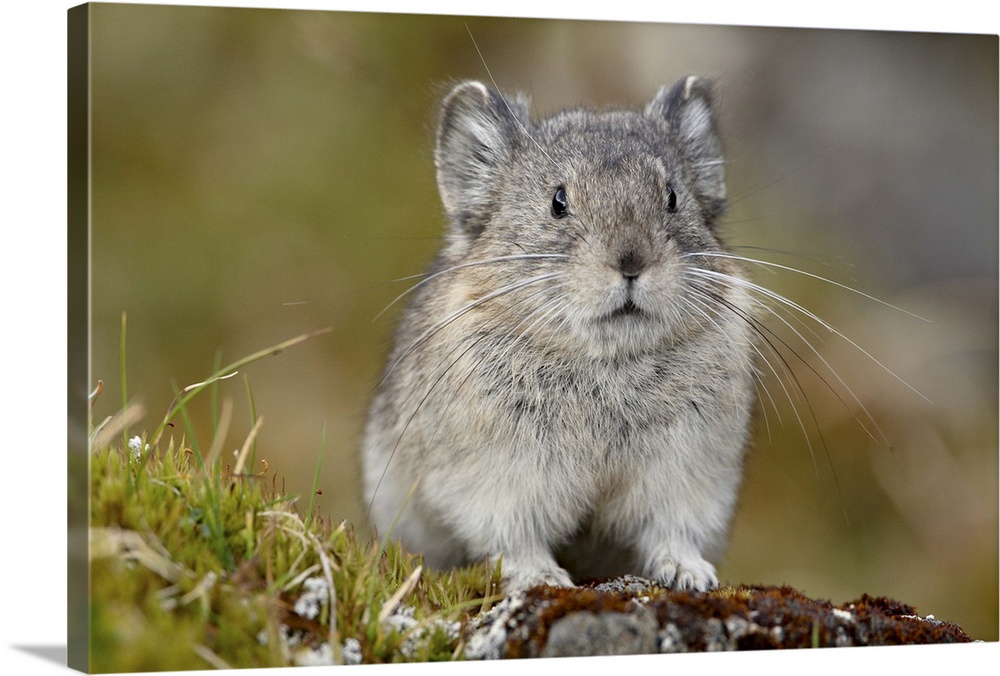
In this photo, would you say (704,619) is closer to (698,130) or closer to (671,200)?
(671,200)

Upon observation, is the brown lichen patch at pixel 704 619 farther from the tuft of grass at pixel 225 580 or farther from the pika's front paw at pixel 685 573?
the tuft of grass at pixel 225 580

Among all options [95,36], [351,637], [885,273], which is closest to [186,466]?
[351,637]

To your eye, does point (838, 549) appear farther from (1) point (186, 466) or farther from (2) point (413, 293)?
(1) point (186, 466)

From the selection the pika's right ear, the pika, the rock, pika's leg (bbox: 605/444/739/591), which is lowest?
the rock

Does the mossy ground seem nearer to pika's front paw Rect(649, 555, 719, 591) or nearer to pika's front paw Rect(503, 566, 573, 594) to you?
pika's front paw Rect(503, 566, 573, 594)

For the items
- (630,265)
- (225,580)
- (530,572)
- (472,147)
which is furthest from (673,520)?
(225,580)

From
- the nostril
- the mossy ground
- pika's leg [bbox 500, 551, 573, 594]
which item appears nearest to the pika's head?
the nostril

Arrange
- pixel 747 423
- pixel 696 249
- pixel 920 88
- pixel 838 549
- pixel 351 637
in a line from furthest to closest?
1. pixel 838 549
2. pixel 920 88
3. pixel 747 423
4. pixel 696 249
5. pixel 351 637
